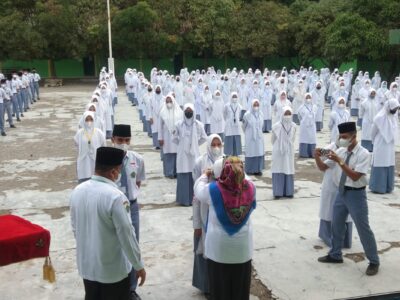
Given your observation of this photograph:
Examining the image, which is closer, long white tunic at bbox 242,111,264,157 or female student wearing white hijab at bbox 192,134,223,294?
female student wearing white hijab at bbox 192,134,223,294

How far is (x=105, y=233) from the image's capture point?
3342mm

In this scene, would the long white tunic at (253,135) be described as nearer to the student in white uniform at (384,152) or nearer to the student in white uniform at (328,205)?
the student in white uniform at (384,152)

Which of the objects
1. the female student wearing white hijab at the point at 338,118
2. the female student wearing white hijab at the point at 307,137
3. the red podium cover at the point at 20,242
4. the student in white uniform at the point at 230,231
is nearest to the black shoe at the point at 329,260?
the student in white uniform at the point at 230,231

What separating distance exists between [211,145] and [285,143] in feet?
10.2

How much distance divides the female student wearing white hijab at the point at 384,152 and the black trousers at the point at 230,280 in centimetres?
530

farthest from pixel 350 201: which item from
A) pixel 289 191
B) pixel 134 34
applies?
pixel 134 34

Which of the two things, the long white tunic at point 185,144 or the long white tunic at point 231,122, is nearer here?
the long white tunic at point 185,144

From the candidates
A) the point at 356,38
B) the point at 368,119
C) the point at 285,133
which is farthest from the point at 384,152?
the point at 356,38

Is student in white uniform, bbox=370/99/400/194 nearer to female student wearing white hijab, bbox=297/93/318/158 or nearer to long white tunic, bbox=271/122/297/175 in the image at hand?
long white tunic, bbox=271/122/297/175

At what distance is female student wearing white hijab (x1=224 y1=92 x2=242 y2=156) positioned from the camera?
11.4 metres

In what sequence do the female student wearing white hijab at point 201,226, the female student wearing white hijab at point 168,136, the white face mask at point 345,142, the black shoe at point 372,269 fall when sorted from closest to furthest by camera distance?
the female student wearing white hijab at point 201,226, the white face mask at point 345,142, the black shoe at point 372,269, the female student wearing white hijab at point 168,136

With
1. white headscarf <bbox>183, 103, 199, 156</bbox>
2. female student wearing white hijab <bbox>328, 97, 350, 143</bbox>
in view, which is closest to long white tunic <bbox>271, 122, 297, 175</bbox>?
white headscarf <bbox>183, 103, 199, 156</bbox>

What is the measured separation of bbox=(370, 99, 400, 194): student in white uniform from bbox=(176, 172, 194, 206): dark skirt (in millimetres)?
3058

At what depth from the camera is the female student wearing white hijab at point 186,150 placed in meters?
7.89
